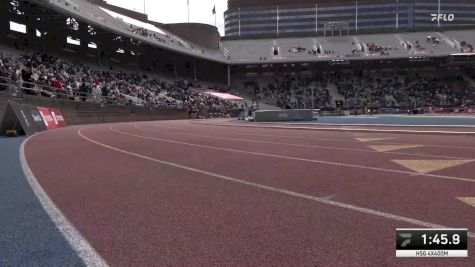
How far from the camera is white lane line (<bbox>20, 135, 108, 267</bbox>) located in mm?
3352

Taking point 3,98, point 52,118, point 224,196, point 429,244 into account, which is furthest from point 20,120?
point 429,244

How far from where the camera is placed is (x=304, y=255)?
3400 millimetres

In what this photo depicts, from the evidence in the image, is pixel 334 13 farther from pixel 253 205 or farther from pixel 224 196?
pixel 253 205

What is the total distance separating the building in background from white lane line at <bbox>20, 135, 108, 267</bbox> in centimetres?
13679

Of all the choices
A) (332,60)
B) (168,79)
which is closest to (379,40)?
(332,60)

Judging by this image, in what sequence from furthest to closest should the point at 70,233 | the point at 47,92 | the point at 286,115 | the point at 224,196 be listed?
the point at 286,115 < the point at 47,92 < the point at 224,196 < the point at 70,233

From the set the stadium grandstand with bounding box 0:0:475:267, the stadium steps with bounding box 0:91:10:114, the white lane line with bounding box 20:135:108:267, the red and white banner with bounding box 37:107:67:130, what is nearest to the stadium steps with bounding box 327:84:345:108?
the stadium grandstand with bounding box 0:0:475:267

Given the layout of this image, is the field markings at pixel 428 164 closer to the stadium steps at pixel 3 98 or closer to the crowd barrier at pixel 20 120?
the crowd barrier at pixel 20 120

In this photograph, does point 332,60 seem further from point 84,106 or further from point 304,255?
point 304,255

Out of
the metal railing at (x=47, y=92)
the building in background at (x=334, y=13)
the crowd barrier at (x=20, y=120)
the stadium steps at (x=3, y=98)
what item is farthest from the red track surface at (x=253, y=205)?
the building in background at (x=334, y=13)

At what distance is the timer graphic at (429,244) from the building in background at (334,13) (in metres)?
139

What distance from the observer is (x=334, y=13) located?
138m

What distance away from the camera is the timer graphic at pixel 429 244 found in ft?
10.5

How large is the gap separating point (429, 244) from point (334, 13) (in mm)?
143476
